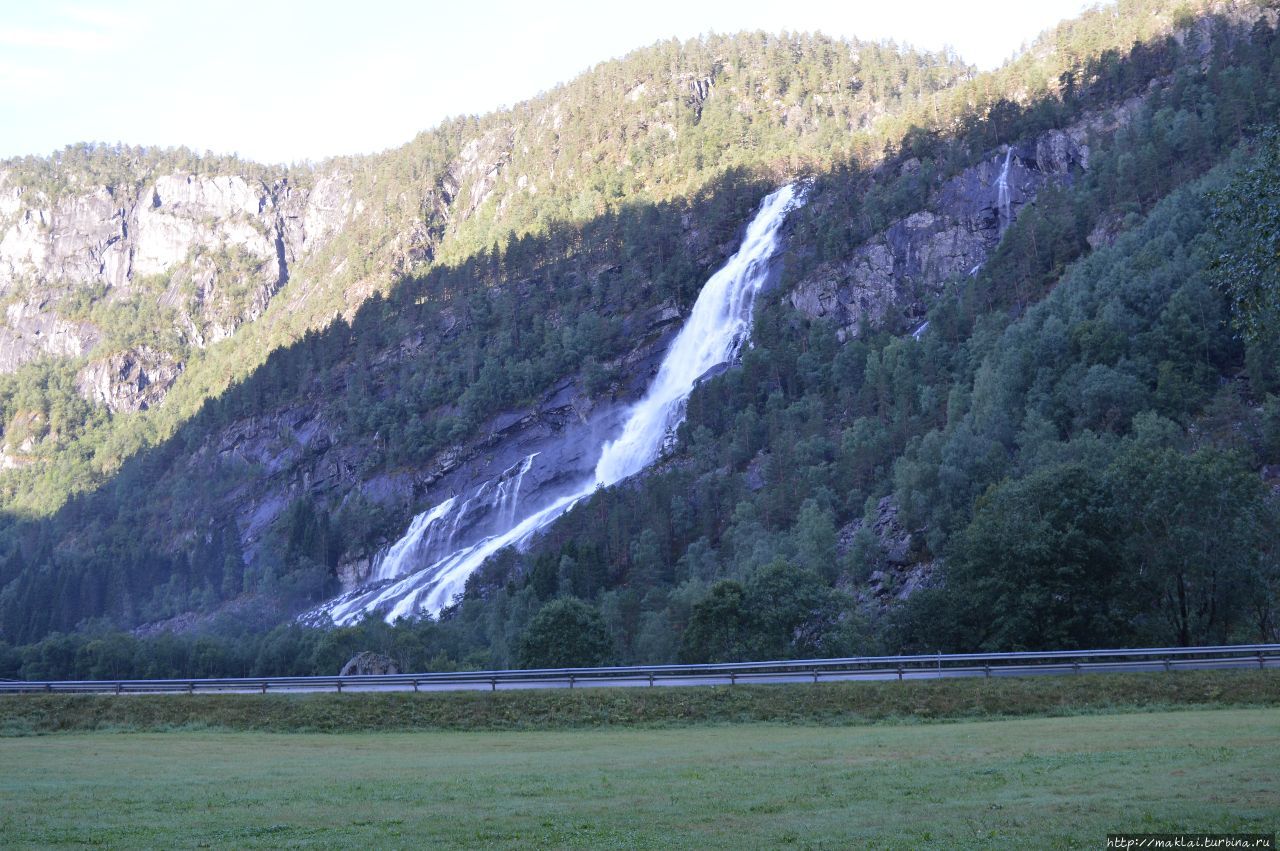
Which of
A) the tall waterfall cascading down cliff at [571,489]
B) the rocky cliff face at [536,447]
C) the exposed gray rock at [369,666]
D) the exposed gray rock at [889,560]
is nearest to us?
the exposed gray rock at [369,666]

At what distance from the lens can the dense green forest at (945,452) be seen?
176 feet

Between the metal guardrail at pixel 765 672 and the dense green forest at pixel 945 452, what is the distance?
7.72 metres

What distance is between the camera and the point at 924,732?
33.1 metres

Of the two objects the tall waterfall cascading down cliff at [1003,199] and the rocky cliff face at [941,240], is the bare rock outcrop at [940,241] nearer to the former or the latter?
the tall waterfall cascading down cliff at [1003,199]

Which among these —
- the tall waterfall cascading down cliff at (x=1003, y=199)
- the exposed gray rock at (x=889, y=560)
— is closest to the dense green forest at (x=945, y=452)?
the exposed gray rock at (x=889, y=560)

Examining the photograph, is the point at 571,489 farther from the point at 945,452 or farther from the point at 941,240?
the point at 945,452

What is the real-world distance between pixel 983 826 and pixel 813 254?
147685mm

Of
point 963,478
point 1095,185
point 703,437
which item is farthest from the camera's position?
point 703,437

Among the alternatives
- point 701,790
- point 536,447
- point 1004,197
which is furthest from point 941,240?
point 701,790

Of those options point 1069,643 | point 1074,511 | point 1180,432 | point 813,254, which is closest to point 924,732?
point 1069,643

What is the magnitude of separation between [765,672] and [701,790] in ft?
92.3

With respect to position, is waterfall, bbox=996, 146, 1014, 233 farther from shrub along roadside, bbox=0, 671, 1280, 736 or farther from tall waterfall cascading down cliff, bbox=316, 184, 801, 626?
shrub along roadside, bbox=0, 671, 1280, 736

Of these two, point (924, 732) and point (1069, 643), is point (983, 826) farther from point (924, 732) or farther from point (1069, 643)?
point (1069, 643)

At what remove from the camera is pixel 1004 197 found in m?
145
